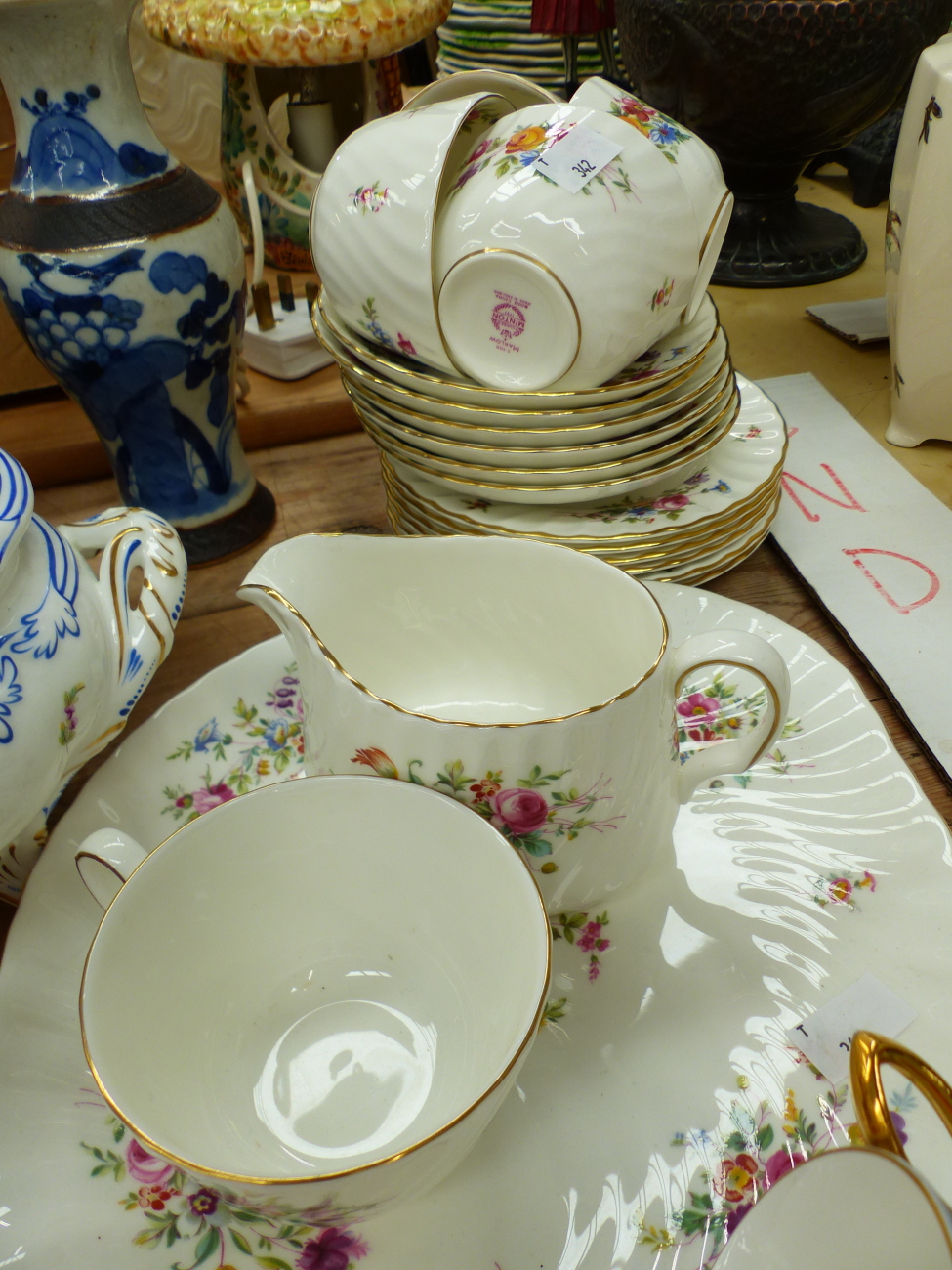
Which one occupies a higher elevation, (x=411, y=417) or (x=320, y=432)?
(x=411, y=417)

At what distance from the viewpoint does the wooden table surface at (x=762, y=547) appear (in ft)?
1.86

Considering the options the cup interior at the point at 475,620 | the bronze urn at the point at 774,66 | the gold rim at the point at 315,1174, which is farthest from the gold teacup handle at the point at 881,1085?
the bronze urn at the point at 774,66

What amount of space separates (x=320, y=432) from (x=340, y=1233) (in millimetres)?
601

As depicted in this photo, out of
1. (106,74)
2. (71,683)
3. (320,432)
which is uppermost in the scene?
(106,74)

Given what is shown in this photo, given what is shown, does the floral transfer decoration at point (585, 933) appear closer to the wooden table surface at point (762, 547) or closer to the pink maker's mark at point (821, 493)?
the wooden table surface at point (762, 547)

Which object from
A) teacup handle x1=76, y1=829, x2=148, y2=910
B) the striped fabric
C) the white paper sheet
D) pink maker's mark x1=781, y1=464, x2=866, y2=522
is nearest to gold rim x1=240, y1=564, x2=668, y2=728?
teacup handle x1=76, y1=829, x2=148, y2=910

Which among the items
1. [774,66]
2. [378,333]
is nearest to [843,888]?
[378,333]

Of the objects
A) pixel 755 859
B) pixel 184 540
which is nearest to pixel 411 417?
pixel 184 540

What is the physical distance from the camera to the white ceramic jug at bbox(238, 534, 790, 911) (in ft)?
1.14

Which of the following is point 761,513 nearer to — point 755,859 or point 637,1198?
point 755,859

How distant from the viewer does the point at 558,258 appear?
20.1 inches

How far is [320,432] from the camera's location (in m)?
0.78

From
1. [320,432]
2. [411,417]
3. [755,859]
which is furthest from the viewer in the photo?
[320,432]

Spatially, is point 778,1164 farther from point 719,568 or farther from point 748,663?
point 719,568
